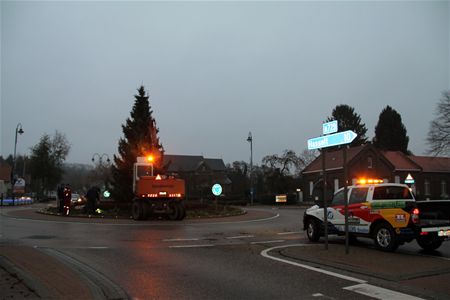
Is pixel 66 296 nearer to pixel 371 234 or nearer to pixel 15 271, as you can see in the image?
pixel 15 271

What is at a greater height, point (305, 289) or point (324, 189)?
point (324, 189)

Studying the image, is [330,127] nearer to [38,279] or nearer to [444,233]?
[444,233]

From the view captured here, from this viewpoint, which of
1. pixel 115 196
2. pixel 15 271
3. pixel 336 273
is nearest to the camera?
pixel 15 271

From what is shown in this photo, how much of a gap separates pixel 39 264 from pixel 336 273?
611cm

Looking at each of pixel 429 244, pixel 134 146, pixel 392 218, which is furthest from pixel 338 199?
pixel 134 146

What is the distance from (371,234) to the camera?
516 inches

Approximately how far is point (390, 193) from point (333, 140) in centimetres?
258

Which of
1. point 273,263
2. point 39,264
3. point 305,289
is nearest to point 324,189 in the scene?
point 273,263

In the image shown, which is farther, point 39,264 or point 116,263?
point 116,263

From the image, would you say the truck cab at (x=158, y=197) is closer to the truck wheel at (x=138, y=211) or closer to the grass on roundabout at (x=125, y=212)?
the truck wheel at (x=138, y=211)

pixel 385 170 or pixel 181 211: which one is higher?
pixel 385 170

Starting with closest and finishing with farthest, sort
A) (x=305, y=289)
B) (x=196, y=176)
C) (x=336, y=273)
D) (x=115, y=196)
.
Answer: (x=305, y=289), (x=336, y=273), (x=115, y=196), (x=196, y=176)

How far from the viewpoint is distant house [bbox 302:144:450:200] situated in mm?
62375

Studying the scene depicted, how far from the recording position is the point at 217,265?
10414mm
